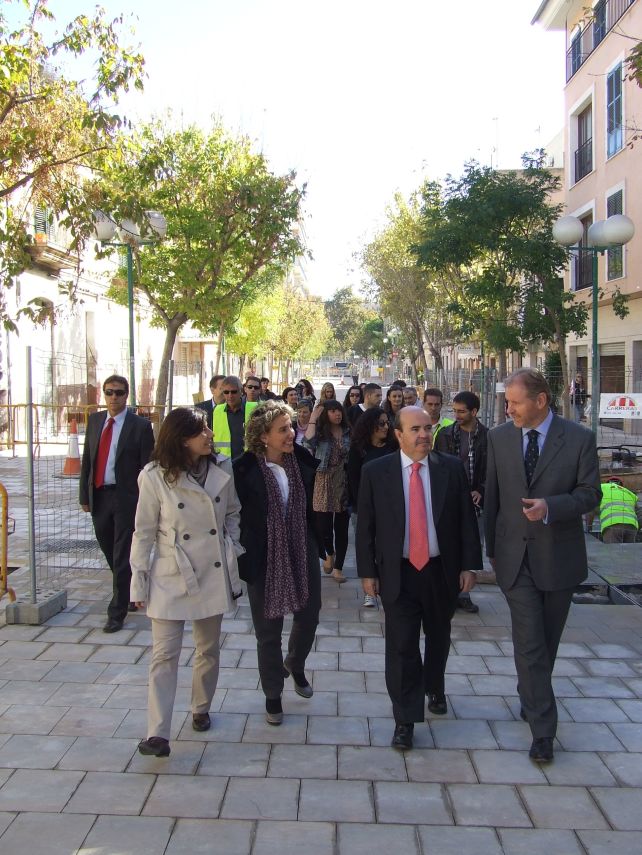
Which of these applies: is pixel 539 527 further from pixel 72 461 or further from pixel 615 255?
pixel 615 255

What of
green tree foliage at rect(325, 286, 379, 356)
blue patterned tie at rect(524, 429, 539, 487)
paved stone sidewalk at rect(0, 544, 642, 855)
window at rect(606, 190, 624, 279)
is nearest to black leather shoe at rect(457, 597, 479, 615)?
paved stone sidewalk at rect(0, 544, 642, 855)

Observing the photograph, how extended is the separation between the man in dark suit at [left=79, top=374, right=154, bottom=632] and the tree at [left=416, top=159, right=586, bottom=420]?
30.8ft

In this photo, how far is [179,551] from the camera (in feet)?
13.4

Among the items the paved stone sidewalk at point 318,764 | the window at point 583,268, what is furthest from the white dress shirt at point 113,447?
the window at point 583,268

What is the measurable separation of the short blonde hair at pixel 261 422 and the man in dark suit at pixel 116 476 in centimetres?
190

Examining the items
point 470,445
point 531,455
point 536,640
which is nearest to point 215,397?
point 470,445

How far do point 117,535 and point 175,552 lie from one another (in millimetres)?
2215

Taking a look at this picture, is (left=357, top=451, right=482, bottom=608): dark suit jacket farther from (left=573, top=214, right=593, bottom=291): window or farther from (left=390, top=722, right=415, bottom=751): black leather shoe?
(left=573, top=214, right=593, bottom=291): window

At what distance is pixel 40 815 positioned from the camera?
3523mm

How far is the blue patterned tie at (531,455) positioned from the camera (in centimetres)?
414

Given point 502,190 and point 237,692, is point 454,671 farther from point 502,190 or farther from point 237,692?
point 502,190

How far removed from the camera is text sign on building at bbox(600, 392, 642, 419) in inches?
378

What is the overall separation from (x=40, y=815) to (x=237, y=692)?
5.18ft

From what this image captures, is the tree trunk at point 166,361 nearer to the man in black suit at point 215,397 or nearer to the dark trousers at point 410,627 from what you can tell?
the man in black suit at point 215,397
